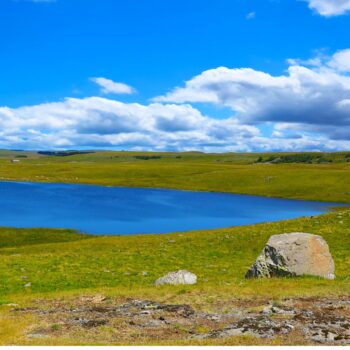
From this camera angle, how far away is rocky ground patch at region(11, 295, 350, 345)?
15.5 meters

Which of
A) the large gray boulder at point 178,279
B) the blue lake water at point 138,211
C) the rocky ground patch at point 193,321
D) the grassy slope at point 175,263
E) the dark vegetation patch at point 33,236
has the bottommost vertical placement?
the blue lake water at point 138,211

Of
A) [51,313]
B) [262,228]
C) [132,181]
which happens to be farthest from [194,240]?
[132,181]

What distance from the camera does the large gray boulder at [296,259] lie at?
27078 millimetres

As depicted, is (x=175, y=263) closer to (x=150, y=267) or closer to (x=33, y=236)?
(x=150, y=267)

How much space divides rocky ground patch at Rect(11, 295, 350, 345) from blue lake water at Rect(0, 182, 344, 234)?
179 feet

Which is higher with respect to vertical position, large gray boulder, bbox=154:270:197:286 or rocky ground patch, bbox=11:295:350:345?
rocky ground patch, bbox=11:295:350:345

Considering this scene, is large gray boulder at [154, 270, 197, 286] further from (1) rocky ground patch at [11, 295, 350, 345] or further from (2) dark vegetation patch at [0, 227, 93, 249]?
(2) dark vegetation patch at [0, 227, 93, 249]

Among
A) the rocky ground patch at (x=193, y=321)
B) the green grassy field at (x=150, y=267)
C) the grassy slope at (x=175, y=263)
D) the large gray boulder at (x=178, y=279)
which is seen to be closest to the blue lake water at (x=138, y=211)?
the green grassy field at (x=150, y=267)

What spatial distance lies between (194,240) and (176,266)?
458 inches

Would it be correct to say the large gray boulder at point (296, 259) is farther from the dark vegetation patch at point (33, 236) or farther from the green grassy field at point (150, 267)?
the dark vegetation patch at point (33, 236)

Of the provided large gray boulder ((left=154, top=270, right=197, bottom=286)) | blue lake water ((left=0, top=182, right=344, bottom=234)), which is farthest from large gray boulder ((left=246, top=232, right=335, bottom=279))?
blue lake water ((left=0, top=182, right=344, bottom=234))

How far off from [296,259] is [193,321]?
11706 millimetres

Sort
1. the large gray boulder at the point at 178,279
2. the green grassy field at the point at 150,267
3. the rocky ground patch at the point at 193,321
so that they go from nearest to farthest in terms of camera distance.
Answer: the rocky ground patch at the point at 193,321
the green grassy field at the point at 150,267
the large gray boulder at the point at 178,279

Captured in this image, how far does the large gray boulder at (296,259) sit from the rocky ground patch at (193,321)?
6.59m
